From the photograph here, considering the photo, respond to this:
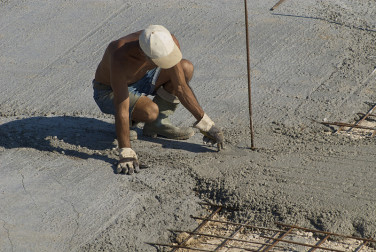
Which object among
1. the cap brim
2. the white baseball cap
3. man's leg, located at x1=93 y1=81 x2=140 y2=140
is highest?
the white baseball cap

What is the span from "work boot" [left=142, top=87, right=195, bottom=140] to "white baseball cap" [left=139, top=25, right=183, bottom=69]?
29.6 inches

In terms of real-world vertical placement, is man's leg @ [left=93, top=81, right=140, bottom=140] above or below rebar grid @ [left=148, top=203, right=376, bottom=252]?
above

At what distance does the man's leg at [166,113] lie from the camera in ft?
A: 15.2

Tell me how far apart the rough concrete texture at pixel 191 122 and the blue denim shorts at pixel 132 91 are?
336 millimetres

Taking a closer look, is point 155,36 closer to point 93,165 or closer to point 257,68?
point 93,165

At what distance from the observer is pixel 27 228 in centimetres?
376

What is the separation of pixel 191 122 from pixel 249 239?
1.55m

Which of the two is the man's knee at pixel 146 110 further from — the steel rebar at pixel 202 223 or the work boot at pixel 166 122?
the steel rebar at pixel 202 223

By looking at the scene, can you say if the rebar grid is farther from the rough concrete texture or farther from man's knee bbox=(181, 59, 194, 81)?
man's knee bbox=(181, 59, 194, 81)

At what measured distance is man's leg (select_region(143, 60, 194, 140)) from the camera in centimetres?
464

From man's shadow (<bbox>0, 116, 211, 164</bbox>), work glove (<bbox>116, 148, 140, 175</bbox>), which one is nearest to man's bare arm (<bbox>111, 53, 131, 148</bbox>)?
work glove (<bbox>116, 148, 140, 175</bbox>)

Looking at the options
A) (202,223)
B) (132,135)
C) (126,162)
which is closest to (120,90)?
(126,162)

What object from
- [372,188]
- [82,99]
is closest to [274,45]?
[82,99]

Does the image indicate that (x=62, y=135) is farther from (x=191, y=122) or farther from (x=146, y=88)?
(x=191, y=122)
